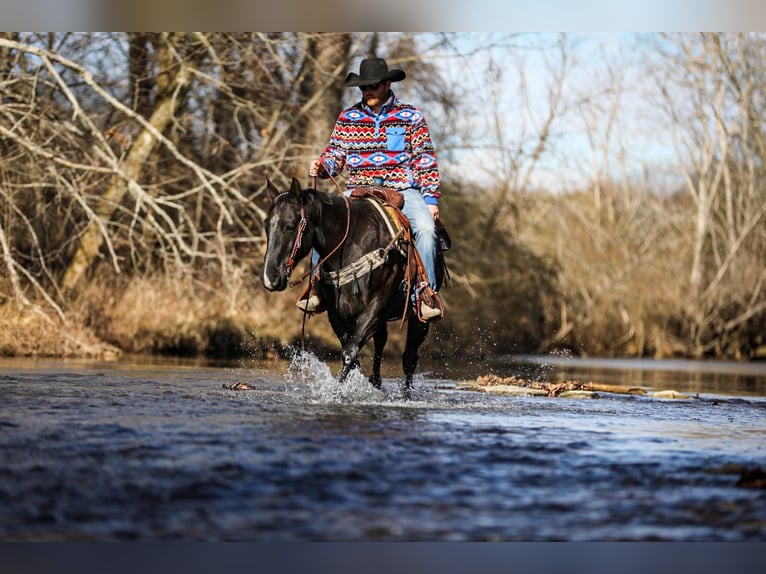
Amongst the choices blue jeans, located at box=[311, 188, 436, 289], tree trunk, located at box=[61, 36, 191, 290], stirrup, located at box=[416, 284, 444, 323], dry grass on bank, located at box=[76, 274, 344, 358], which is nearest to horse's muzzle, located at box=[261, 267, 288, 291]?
blue jeans, located at box=[311, 188, 436, 289]

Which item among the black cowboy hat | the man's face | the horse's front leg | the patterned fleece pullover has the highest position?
the black cowboy hat

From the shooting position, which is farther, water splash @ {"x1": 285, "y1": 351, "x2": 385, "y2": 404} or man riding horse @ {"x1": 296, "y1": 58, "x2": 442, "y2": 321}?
man riding horse @ {"x1": 296, "y1": 58, "x2": 442, "y2": 321}

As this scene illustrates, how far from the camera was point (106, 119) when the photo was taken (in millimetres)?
14430

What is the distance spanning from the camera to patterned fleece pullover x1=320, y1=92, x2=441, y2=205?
7355 millimetres

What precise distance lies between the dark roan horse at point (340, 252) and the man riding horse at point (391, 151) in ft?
1.00

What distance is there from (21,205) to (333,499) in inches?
409

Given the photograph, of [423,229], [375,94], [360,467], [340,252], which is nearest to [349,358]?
[340,252]

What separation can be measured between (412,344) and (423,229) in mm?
1112

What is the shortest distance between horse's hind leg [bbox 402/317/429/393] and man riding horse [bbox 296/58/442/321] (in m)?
0.50

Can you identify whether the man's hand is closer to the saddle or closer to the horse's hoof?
the saddle

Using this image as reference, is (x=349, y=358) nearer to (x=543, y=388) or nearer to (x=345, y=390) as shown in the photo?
(x=345, y=390)

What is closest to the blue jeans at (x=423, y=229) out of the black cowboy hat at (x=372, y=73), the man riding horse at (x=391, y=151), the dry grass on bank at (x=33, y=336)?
the man riding horse at (x=391, y=151)

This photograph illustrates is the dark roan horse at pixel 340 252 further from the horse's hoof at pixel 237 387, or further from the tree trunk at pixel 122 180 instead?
the tree trunk at pixel 122 180

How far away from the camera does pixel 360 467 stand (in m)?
4.69
